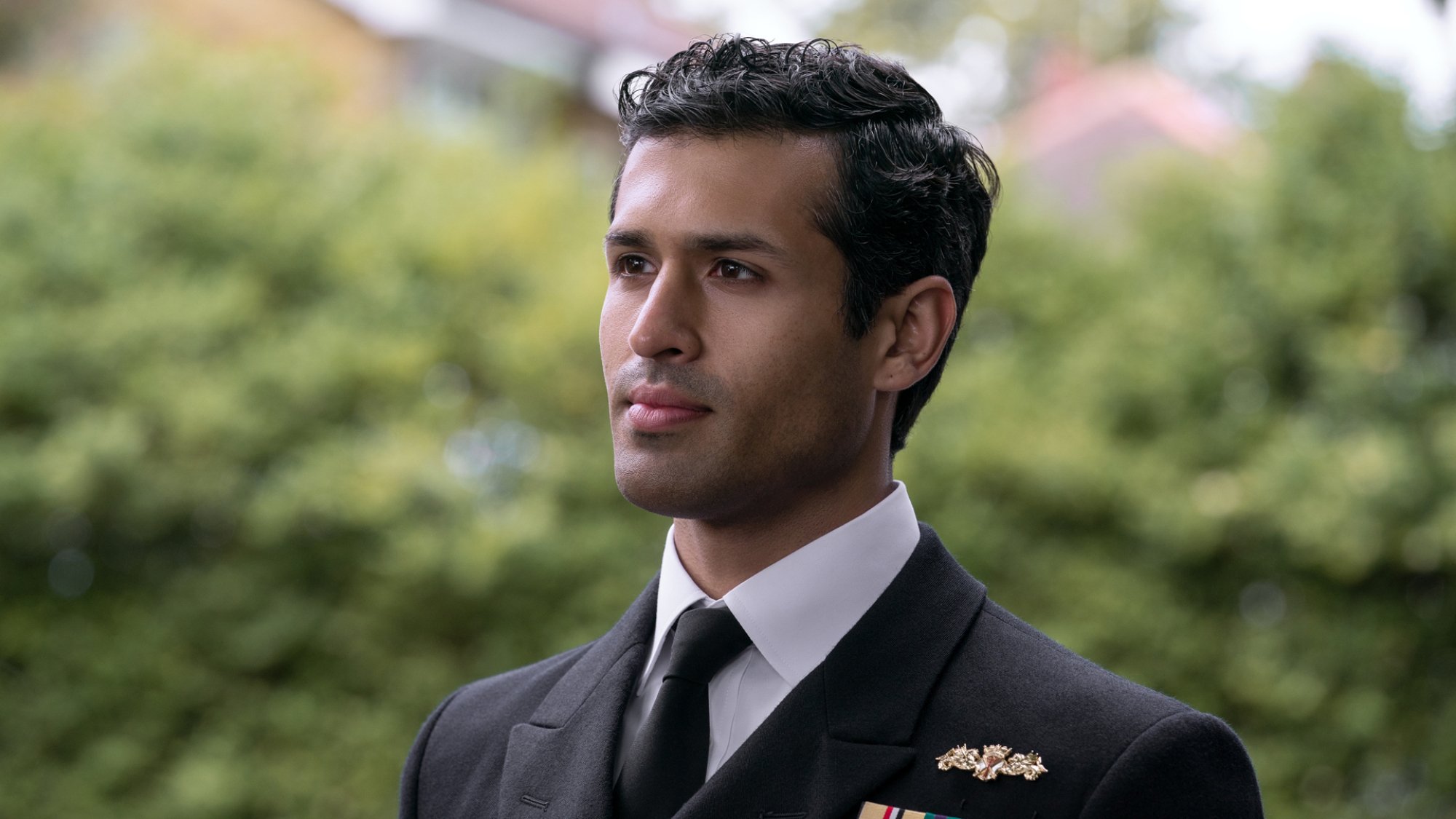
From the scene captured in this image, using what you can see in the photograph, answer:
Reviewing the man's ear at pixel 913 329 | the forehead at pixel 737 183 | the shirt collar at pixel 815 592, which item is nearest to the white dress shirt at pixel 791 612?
the shirt collar at pixel 815 592

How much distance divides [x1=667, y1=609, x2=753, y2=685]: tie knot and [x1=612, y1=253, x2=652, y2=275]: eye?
1.41 ft

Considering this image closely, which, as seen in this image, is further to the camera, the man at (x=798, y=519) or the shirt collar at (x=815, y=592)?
the shirt collar at (x=815, y=592)

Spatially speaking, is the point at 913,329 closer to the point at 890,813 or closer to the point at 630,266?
the point at 630,266

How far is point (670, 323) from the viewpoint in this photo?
171cm

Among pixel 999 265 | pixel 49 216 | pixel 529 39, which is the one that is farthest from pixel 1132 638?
pixel 529 39

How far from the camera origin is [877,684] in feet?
5.62

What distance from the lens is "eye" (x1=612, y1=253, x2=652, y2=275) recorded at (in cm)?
185

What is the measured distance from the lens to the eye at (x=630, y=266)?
6.06ft

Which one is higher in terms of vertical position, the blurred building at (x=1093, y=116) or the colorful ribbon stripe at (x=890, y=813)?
the blurred building at (x=1093, y=116)

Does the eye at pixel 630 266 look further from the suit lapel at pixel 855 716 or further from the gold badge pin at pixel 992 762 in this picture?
the gold badge pin at pixel 992 762

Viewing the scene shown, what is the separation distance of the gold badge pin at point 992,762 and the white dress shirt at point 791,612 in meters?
0.20

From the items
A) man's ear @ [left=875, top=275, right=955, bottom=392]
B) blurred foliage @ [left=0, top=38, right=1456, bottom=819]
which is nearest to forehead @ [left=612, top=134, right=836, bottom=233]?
man's ear @ [left=875, top=275, right=955, bottom=392]

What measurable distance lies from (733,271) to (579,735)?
601 mm

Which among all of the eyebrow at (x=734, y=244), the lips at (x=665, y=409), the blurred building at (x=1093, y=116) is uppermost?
the blurred building at (x=1093, y=116)
